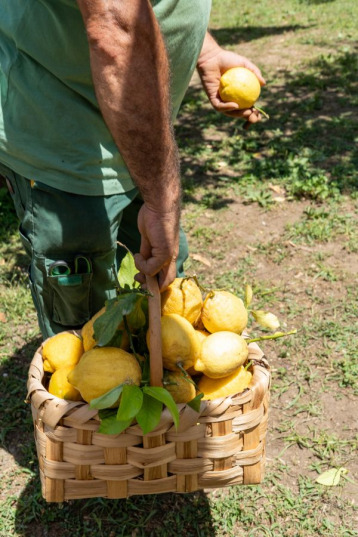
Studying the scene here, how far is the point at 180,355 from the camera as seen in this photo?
1966mm

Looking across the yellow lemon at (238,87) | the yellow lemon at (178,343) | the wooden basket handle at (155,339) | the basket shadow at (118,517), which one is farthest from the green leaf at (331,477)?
the yellow lemon at (238,87)

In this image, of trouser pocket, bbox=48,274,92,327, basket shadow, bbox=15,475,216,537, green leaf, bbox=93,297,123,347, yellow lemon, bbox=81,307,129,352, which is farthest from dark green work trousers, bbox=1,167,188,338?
basket shadow, bbox=15,475,216,537

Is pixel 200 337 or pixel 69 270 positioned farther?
pixel 69 270

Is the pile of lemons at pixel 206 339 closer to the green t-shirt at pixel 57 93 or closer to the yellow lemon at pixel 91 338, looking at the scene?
the yellow lemon at pixel 91 338

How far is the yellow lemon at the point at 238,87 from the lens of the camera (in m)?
3.07

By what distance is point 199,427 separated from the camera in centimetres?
195

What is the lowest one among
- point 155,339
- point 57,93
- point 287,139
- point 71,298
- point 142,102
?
point 287,139

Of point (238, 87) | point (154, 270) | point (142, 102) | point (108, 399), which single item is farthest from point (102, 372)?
point (238, 87)

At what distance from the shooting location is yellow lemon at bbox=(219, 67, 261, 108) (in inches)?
121

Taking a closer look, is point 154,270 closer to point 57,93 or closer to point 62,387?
point 62,387

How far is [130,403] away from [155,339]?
20cm

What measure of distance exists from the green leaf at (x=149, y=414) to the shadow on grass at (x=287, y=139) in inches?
141

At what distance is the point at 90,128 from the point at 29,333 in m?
1.85

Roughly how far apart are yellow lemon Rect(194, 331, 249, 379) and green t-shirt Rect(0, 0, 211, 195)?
31.3 inches
